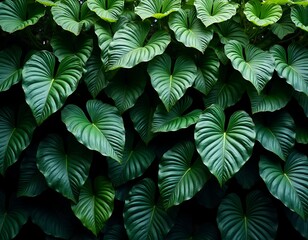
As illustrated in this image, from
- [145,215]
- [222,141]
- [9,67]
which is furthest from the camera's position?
[9,67]

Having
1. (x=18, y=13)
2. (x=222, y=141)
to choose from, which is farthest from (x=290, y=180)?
(x=18, y=13)

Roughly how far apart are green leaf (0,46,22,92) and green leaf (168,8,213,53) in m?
0.73

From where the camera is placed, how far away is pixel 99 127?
6.17 feet

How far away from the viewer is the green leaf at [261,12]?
1.99 metres

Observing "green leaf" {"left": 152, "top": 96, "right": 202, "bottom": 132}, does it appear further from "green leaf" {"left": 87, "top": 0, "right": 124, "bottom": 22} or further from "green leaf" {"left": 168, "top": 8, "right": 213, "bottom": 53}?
"green leaf" {"left": 87, "top": 0, "right": 124, "bottom": 22}

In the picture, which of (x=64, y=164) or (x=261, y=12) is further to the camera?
(x=261, y=12)

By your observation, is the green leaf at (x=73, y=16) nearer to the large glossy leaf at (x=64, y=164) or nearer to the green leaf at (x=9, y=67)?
the green leaf at (x=9, y=67)

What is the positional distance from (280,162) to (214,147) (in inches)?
15.4

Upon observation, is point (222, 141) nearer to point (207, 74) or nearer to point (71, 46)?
point (207, 74)

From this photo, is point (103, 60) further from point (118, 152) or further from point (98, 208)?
point (98, 208)

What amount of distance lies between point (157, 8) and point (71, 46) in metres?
0.45

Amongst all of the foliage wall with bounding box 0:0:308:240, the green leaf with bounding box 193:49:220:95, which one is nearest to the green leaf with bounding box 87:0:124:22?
the foliage wall with bounding box 0:0:308:240

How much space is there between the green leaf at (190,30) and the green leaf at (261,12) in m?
0.21

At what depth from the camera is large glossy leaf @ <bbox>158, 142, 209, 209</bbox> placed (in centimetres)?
183
